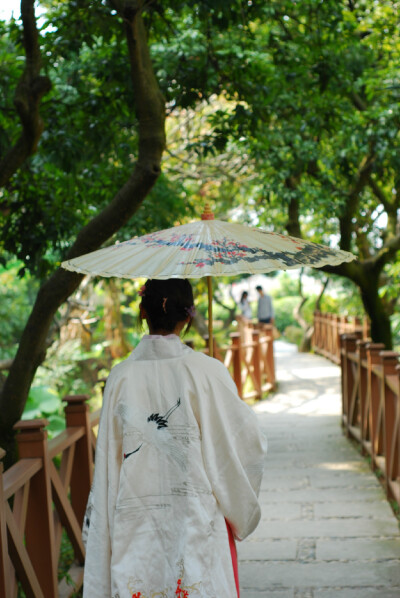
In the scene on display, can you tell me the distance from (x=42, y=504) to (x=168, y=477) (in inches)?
46.1

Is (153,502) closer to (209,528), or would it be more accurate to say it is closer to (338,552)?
(209,528)

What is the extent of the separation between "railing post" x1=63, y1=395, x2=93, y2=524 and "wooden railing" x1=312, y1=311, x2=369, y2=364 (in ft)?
41.4

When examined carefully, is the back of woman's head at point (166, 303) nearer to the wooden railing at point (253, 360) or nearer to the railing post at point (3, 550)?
the railing post at point (3, 550)

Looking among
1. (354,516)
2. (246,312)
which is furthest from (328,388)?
(354,516)

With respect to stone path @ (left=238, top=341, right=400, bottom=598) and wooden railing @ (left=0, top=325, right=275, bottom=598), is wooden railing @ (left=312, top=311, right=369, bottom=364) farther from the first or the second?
wooden railing @ (left=0, top=325, right=275, bottom=598)

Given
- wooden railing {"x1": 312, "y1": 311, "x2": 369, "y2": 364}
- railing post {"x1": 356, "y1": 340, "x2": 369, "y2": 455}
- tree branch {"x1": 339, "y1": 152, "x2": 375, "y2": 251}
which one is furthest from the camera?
wooden railing {"x1": 312, "y1": 311, "x2": 369, "y2": 364}

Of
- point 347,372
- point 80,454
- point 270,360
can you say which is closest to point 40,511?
point 80,454

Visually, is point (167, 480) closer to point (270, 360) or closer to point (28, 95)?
point (28, 95)

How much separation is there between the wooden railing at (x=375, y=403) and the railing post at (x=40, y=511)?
259 centimetres

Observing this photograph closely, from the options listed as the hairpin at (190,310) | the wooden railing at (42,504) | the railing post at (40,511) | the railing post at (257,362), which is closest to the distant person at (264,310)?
the railing post at (257,362)

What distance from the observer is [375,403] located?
6.53 meters

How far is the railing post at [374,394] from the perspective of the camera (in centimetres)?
640

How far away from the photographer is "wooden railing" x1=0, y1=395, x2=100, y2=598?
295cm

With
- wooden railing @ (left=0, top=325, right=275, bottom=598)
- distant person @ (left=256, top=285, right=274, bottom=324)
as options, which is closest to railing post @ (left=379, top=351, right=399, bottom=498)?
wooden railing @ (left=0, top=325, right=275, bottom=598)
